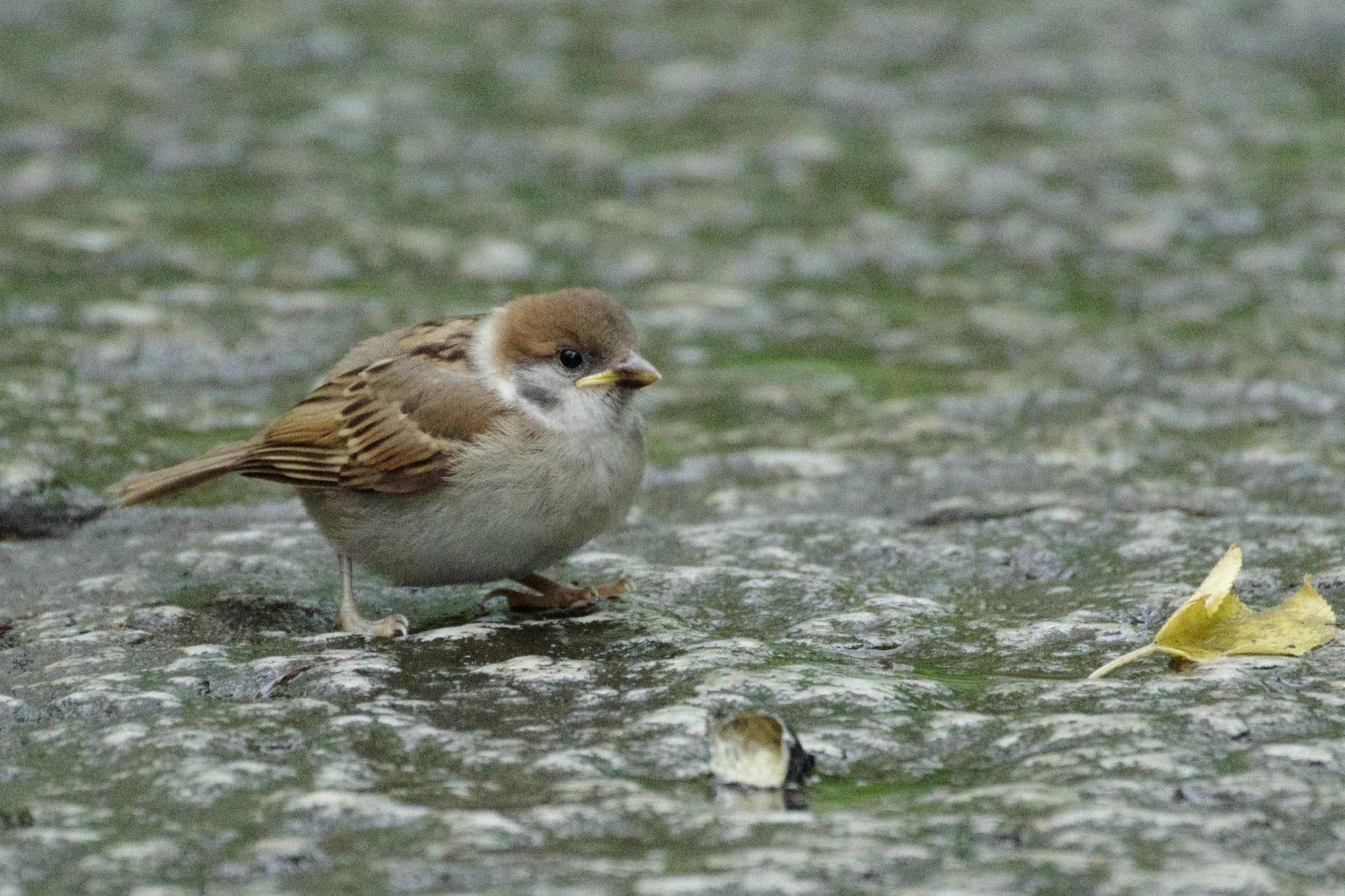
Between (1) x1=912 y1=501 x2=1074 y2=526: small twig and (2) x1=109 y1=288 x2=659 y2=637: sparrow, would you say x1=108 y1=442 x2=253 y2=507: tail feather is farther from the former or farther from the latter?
(1) x1=912 y1=501 x2=1074 y2=526: small twig

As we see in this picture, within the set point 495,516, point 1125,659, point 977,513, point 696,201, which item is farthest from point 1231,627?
point 696,201

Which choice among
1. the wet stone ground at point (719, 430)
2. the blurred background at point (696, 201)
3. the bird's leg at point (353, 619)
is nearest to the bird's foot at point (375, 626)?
the bird's leg at point (353, 619)

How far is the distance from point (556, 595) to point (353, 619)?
61 centimetres

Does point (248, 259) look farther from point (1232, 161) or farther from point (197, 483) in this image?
point (1232, 161)

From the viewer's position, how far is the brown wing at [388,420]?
506cm

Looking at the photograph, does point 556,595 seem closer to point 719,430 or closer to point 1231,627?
point 719,430

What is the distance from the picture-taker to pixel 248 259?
27.1 ft

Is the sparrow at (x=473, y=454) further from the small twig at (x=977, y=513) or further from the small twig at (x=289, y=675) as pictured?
the small twig at (x=977, y=513)

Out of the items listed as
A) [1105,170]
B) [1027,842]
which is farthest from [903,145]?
[1027,842]

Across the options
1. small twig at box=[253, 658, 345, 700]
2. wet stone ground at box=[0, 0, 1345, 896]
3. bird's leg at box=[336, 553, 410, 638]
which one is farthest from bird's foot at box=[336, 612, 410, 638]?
small twig at box=[253, 658, 345, 700]

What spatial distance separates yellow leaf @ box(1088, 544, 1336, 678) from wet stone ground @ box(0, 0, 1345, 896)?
2.4 inches

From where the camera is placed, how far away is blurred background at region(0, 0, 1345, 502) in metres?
7.11

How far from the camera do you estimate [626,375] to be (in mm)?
5219

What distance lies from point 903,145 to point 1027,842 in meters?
6.87
